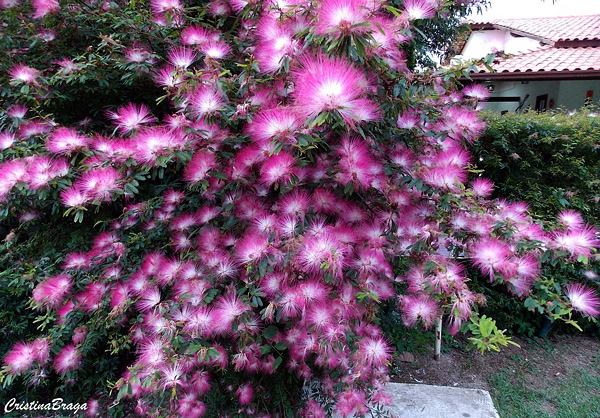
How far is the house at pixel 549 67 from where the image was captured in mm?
7508

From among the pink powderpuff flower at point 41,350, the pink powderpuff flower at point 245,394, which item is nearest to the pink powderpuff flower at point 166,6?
the pink powderpuff flower at point 41,350

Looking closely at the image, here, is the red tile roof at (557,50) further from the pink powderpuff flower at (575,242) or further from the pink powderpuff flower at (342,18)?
the pink powderpuff flower at (342,18)

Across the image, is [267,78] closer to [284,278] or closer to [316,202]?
[316,202]

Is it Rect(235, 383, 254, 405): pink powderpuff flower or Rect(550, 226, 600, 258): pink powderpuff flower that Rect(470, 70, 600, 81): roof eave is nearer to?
Rect(550, 226, 600, 258): pink powderpuff flower

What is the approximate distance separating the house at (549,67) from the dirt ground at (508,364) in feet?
14.3

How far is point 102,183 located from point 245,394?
136 centimetres

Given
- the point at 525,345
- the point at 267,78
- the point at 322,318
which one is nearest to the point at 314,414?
the point at 322,318

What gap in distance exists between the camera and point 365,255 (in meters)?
1.65

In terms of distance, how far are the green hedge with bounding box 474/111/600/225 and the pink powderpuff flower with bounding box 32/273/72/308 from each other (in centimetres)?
409

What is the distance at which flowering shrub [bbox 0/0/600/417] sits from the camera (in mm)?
1432

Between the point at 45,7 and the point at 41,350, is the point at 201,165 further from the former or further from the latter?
the point at 45,7

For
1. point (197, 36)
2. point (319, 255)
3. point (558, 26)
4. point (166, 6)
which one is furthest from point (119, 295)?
point (558, 26)

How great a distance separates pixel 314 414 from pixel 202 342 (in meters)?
1.17

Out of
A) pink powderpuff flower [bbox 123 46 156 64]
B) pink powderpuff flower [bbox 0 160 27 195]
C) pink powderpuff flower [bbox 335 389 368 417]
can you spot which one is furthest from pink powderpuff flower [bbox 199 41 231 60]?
pink powderpuff flower [bbox 335 389 368 417]
